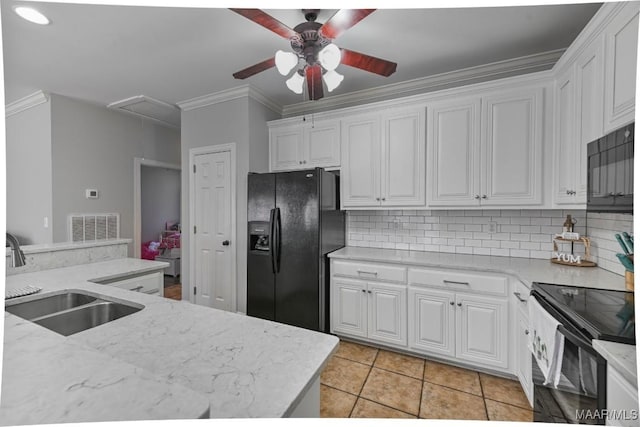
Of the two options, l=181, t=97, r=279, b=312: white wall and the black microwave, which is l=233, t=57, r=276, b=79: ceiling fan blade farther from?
the black microwave

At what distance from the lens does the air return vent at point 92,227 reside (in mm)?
3150

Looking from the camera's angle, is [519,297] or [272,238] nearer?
[519,297]

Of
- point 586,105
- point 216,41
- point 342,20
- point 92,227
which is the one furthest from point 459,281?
point 92,227

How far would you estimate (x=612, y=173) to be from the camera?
1.12 meters

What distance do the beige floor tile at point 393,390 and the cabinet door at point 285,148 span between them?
190 centimetres

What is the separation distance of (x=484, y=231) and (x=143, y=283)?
8.39ft

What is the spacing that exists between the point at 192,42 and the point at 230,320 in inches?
78.6

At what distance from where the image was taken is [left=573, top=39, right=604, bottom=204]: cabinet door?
138cm

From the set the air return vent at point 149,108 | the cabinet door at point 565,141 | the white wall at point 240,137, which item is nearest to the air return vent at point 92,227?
the white wall at point 240,137

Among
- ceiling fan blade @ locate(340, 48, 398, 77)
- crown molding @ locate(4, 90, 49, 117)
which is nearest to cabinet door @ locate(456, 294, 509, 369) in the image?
ceiling fan blade @ locate(340, 48, 398, 77)

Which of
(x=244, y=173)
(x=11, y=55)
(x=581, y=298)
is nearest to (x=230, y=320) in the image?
→ (x=581, y=298)

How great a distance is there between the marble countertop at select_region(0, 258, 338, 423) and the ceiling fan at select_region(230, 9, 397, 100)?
3.97 ft

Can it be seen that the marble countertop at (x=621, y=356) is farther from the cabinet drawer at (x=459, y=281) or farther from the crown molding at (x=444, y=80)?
the crown molding at (x=444, y=80)

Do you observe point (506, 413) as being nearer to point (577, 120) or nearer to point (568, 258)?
point (568, 258)
